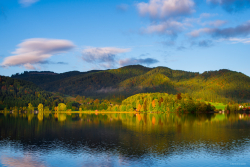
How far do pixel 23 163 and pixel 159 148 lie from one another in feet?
94.7

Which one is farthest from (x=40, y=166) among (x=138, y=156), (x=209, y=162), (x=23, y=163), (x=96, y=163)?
(x=209, y=162)

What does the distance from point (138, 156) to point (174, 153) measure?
8251 mm

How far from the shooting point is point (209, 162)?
41844mm

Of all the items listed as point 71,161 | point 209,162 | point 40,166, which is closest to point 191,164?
point 209,162

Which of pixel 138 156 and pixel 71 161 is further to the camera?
pixel 138 156

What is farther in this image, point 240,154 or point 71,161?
point 240,154

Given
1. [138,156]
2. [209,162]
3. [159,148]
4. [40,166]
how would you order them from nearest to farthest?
[40,166] < [209,162] < [138,156] < [159,148]

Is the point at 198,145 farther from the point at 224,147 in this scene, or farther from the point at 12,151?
the point at 12,151

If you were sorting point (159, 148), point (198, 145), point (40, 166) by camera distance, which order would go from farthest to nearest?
point (198, 145) → point (159, 148) → point (40, 166)

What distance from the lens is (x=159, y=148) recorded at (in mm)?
52812

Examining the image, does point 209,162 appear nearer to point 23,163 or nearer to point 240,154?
point 240,154

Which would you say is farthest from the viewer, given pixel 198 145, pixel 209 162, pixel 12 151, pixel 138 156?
pixel 198 145

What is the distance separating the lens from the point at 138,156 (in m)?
45.2

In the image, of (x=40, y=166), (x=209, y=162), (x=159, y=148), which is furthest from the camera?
(x=159, y=148)
